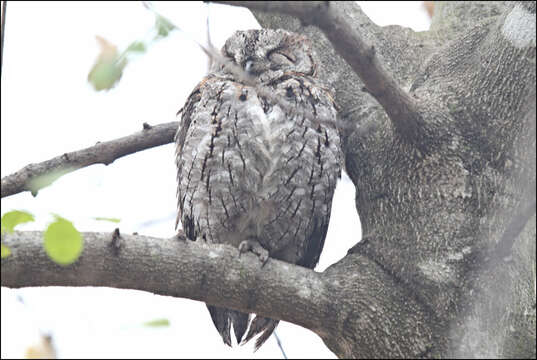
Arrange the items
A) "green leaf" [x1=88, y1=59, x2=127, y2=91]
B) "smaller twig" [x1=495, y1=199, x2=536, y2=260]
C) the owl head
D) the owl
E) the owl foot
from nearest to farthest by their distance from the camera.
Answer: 1. "green leaf" [x1=88, y1=59, x2=127, y2=91]
2. "smaller twig" [x1=495, y1=199, x2=536, y2=260]
3. the owl foot
4. the owl
5. the owl head

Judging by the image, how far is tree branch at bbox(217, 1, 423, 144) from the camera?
Answer: 1.58 metres

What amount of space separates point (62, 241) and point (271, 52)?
2.08 meters

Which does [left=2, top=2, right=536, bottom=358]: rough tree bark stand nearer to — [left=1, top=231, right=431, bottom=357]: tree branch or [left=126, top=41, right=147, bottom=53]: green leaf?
[left=1, top=231, right=431, bottom=357]: tree branch

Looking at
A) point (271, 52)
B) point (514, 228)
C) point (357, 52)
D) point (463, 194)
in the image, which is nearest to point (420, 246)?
point (463, 194)

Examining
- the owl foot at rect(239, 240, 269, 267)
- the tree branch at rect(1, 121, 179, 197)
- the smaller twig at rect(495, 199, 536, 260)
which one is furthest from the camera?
the tree branch at rect(1, 121, 179, 197)

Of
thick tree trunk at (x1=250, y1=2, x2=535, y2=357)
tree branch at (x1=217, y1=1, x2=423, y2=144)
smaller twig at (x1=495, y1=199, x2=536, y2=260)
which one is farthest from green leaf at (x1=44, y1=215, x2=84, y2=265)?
smaller twig at (x1=495, y1=199, x2=536, y2=260)

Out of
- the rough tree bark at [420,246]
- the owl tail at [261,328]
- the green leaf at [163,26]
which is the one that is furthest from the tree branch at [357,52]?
the owl tail at [261,328]

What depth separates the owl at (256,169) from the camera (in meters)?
2.71

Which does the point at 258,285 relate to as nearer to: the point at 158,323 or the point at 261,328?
the point at 158,323

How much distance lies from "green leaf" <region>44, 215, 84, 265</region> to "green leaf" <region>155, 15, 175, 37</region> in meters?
0.44

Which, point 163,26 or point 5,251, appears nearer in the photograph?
point 163,26

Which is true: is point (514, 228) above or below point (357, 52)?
below

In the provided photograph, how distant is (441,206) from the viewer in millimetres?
2119

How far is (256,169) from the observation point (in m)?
2.70
